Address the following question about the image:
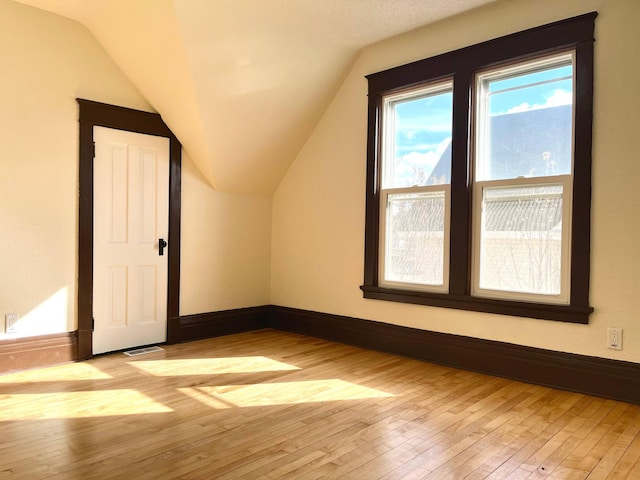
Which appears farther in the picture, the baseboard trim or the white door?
the white door

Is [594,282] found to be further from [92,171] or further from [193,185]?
[92,171]

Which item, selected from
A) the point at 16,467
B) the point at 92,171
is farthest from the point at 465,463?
the point at 92,171

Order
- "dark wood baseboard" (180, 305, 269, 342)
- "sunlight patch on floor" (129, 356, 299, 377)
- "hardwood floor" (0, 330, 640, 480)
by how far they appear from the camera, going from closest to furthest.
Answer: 1. "hardwood floor" (0, 330, 640, 480)
2. "sunlight patch on floor" (129, 356, 299, 377)
3. "dark wood baseboard" (180, 305, 269, 342)

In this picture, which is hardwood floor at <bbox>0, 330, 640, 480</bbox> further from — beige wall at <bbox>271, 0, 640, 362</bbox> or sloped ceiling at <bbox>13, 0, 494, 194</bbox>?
sloped ceiling at <bbox>13, 0, 494, 194</bbox>

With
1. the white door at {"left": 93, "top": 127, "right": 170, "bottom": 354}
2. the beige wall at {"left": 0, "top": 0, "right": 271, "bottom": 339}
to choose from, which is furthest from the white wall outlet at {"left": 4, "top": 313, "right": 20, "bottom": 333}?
the white door at {"left": 93, "top": 127, "right": 170, "bottom": 354}

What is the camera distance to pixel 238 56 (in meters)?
3.84

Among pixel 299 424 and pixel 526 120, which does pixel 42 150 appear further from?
pixel 526 120

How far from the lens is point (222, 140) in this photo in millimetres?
4414

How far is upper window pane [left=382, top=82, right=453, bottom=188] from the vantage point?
4031mm

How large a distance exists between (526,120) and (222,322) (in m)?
3.41

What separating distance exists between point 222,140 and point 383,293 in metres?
2.03

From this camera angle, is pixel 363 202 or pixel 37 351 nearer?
pixel 37 351

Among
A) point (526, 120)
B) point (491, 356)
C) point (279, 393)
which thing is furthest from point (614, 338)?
point (279, 393)

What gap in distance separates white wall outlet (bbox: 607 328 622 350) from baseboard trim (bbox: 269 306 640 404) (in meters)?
0.10
